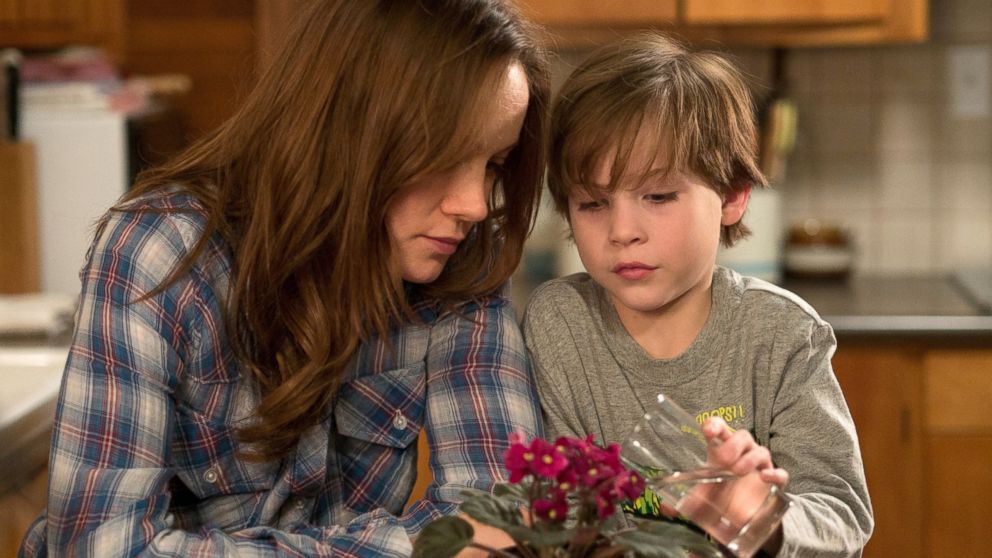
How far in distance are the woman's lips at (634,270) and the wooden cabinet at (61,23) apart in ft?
7.37

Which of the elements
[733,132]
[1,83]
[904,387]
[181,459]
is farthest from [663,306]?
[1,83]

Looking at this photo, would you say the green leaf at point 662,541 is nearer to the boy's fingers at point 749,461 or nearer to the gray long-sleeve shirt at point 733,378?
the boy's fingers at point 749,461

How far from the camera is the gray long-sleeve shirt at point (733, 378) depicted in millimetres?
1174

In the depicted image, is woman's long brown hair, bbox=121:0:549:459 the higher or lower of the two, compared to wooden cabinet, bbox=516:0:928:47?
lower

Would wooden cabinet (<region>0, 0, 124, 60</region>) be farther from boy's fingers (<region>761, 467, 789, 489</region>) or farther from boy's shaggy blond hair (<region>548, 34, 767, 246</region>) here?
boy's fingers (<region>761, 467, 789, 489</region>)

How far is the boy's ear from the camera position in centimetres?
130

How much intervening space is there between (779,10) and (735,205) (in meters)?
1.50

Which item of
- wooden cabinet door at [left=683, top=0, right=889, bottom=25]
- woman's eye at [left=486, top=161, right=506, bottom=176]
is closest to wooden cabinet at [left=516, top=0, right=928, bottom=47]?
wooden cabinet door at [left=683, top=0, right=889, bottom=25]

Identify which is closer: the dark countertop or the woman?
the woman

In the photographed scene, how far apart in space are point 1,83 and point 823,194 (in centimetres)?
190

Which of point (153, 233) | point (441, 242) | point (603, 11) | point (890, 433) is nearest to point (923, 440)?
point (890, 433)

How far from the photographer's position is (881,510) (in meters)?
2.48

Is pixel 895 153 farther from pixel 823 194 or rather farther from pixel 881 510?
pixel 881 510

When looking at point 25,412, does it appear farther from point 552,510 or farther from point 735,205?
point 552,510
